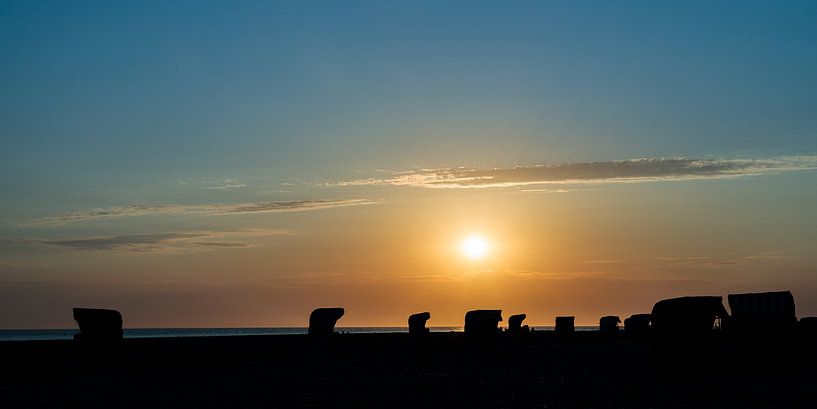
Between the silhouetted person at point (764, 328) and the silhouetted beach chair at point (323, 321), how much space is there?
2488 cm

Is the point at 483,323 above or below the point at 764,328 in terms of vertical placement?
above

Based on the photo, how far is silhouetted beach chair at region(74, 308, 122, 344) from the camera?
38.7 m

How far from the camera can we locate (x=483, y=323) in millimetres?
65812

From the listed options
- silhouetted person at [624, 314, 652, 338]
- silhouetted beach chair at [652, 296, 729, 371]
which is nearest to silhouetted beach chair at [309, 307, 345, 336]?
silhouetted beach chair at [652, 296, 729, 371]

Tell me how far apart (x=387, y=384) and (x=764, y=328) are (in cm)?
1270

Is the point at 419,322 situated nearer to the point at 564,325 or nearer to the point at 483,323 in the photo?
the point at 483,323

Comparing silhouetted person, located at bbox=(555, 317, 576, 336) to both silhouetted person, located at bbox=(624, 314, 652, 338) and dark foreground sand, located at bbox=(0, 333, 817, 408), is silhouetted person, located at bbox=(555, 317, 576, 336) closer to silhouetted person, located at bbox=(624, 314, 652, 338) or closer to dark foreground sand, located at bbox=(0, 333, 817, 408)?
silhouetted person, located at bbox=(624, 314, 652, 338)

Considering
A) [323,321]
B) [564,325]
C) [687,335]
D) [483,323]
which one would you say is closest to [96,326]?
[323,321]

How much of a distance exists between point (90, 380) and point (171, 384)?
9.97 feet

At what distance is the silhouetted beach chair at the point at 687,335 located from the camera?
96.8ft

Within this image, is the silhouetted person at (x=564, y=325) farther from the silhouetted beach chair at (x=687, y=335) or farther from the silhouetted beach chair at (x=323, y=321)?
the silhouetted beach chair at (x=687, y=335)

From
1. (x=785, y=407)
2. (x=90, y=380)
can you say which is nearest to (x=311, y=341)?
(x=90, y=380)

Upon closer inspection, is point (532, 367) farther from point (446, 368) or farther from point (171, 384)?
point (171, 384)

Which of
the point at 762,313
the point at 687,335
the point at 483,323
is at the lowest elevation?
the point at 687,335
